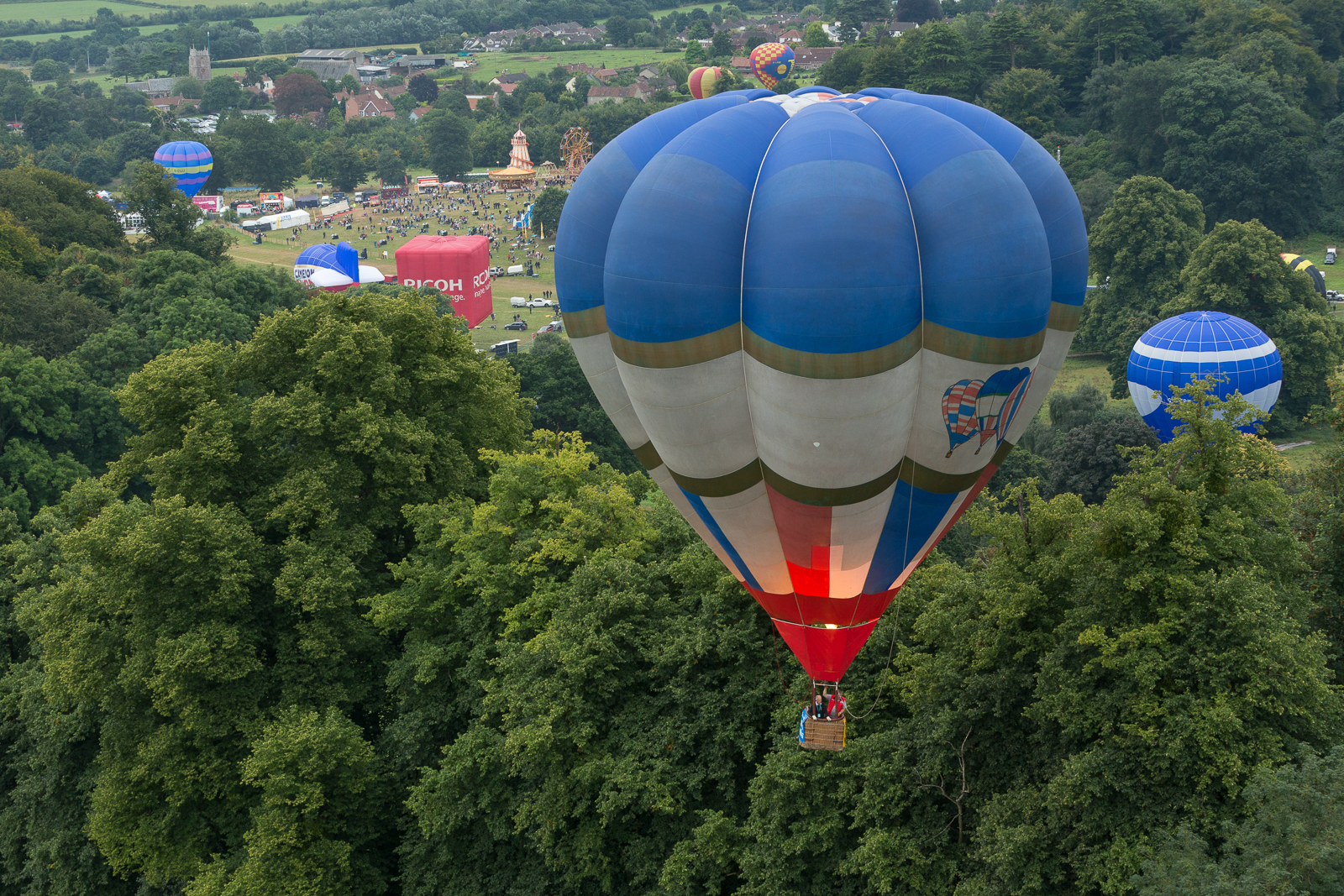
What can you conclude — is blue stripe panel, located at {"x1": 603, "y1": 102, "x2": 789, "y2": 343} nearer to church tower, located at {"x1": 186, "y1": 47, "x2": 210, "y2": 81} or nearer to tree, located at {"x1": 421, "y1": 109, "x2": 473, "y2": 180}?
tree, located at {"x1": 421, "y1": 109, "x2": 473, "y2": 180}

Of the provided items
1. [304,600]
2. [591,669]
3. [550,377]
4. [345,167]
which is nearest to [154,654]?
[304,600]

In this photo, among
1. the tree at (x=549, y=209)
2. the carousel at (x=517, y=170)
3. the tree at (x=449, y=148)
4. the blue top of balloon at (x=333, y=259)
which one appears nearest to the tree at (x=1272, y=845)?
the blue top of balloon at (x=333, y=259)

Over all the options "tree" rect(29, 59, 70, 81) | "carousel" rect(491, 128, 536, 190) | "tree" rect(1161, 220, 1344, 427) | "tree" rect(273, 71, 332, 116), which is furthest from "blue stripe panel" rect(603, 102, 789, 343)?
"tree" rect(29, 59, 70, 81)

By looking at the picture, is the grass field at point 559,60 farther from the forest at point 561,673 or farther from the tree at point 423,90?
the forest at point 561,673

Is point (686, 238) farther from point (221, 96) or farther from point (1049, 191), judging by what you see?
point (221, 96)

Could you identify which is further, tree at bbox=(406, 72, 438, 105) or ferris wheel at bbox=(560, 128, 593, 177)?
tree at bbox=(406, 72, 438, 105)

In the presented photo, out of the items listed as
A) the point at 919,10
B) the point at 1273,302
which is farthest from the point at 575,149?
the point at 1273,302

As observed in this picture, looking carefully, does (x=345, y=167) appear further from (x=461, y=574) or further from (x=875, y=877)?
(x=875, y=877)
